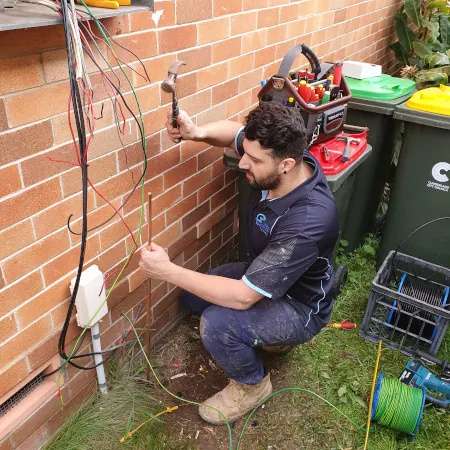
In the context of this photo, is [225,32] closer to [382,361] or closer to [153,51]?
[153,51]

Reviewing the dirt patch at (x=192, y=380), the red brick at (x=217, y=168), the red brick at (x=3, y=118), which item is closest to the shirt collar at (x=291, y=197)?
the red brick at (x=217, y=168)

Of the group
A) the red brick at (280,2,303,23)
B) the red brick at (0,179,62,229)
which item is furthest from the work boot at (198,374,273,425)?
the red brick at (280,2,303,23)

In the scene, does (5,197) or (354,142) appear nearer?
(5,197)

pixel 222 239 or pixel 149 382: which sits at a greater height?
pixel 222 239

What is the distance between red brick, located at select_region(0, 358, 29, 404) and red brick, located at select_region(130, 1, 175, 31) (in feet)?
4.84

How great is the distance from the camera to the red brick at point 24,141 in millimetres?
1608

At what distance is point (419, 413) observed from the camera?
2.36m

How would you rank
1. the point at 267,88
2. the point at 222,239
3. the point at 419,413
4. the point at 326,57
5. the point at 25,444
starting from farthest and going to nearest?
1. the point at 326,57
2. the point at 222,239
3. the point at 267,88
4. the point at 419,413
5. the point at 25,444

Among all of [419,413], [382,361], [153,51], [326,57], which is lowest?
[382,361]

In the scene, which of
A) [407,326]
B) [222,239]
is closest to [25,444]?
[222,239]

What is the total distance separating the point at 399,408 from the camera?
2.37 metres

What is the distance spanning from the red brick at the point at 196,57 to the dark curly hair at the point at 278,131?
49cm

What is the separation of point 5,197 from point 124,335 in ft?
3.94

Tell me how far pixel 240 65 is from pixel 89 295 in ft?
5.38
